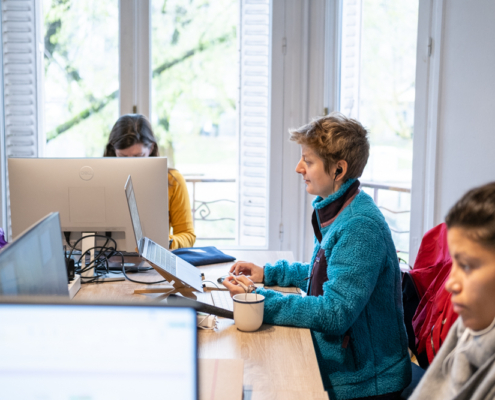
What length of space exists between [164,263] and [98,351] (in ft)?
2.99

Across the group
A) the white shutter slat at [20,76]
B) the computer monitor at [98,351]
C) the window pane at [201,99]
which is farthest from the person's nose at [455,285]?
the white shutter slat at [20,76]

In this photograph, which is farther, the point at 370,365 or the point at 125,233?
the point at 125,233

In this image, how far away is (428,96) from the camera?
97.3 inches

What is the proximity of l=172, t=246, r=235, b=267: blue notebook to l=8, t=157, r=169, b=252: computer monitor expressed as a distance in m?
0.26

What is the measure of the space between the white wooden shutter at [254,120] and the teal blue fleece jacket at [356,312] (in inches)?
73.0

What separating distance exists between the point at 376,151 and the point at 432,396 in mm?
2085

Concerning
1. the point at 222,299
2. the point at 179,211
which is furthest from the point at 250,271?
the point at 179,211

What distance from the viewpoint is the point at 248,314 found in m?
1.26

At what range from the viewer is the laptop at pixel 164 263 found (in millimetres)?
1409

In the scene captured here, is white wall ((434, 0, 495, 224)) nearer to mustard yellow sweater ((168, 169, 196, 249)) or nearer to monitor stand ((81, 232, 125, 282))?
mustard yellow sweater ((168, 169, 196, 249))

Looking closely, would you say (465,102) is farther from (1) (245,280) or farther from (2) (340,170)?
(1) (245,280)

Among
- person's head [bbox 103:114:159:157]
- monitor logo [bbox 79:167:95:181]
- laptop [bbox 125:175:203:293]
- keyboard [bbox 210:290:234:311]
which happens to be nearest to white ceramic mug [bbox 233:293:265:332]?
keyboard [bbox 210:290:234:311]

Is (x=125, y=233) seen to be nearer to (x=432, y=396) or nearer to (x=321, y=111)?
(x=432, y=396)

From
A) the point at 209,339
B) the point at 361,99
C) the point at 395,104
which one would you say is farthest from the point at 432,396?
the point at 361,99
